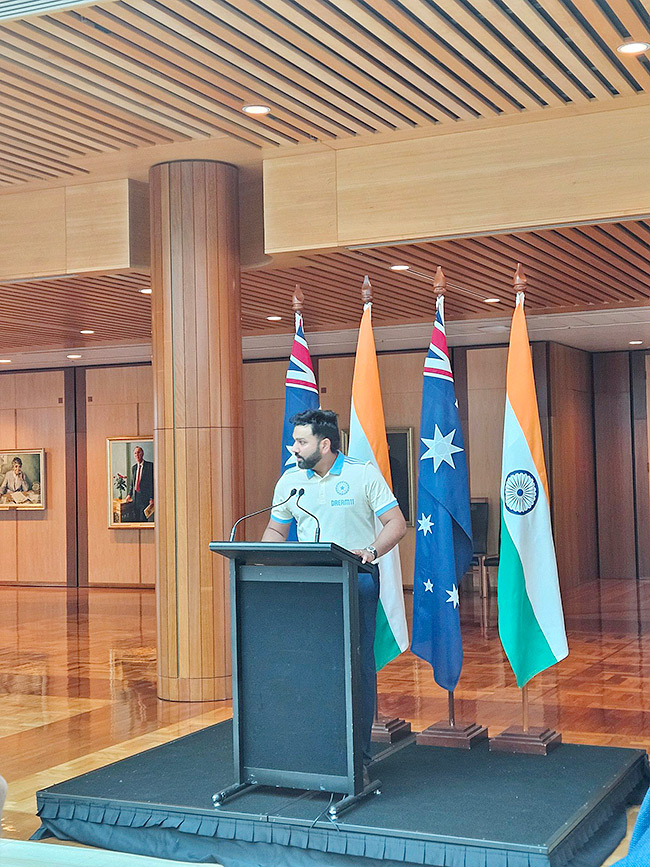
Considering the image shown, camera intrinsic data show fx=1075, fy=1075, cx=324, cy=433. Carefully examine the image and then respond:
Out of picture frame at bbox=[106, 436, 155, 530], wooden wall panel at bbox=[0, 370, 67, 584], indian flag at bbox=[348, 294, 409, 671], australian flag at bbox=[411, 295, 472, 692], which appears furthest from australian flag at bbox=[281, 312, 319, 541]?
wooden wall panel at bbox=[0, 370, 67, 584]

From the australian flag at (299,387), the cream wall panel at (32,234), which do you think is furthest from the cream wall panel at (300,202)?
the cream wall panel at (32,234)

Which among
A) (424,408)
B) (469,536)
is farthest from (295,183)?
(469,536)

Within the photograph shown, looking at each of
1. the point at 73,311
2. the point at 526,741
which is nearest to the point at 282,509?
the point at 526,741

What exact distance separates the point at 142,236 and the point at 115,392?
800cm

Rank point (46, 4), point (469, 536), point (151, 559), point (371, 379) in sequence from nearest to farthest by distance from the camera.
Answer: point (46, 4) → point (469, 536) → point (371, 379) → point (151, 559)

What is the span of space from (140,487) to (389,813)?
11.7 meters

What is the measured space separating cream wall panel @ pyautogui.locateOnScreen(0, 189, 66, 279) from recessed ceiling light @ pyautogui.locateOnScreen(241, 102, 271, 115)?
7.91ft

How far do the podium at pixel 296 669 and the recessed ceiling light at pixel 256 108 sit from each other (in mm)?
2927

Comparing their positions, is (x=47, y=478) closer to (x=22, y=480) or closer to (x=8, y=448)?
(x=22, y=480)

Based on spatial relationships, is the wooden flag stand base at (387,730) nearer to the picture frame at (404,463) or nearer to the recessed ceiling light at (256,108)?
the recessed ceiling light at (256,108)

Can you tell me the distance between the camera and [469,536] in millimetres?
5789

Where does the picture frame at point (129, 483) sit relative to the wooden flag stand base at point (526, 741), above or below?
above

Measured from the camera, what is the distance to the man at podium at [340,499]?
193 inches

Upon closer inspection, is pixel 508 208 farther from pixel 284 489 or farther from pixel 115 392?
pixel 115 392
